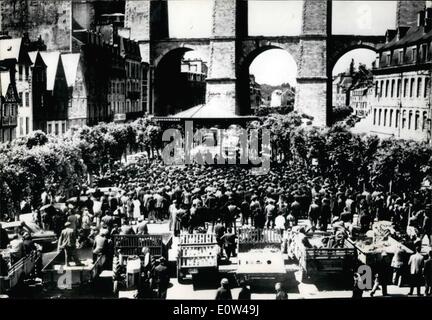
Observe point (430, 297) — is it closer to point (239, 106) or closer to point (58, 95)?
point (58, 95)

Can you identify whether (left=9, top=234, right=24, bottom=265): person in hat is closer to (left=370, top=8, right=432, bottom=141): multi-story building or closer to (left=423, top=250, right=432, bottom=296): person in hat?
(left=423, top=250, right=432, bottom=296): person in hat

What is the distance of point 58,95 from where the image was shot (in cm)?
2902

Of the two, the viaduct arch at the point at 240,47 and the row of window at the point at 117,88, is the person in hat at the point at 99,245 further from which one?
the viaduct arch at the point at 240,47

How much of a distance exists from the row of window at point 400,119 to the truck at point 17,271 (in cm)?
1768

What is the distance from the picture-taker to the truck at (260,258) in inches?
518

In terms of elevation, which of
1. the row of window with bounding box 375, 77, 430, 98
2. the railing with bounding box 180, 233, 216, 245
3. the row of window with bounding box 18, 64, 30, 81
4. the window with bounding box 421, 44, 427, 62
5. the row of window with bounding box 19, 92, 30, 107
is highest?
the window with bounding box 421, 44, 427, 62

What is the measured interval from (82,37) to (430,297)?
25.7m

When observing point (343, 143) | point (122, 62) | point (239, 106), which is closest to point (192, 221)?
point (343, 143)

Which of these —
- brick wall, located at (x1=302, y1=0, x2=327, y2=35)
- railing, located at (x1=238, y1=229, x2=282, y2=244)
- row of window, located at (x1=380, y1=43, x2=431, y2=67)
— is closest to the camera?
railing, located at (x1=238, y1=229, x2=282, y2=244)

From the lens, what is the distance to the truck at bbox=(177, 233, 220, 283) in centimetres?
1375

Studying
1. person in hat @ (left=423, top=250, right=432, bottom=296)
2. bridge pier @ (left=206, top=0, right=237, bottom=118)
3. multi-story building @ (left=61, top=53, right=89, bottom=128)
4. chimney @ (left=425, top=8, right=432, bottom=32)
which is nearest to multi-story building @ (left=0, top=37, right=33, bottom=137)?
multi-story building @ (left=61, top=53, right=89, bottom=128)

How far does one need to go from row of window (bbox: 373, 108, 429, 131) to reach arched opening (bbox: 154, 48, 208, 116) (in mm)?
22321

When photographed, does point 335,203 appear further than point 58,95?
No

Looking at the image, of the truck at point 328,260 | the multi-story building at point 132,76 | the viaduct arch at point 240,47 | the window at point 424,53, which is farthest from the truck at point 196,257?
the viaduct arch at point 240,47
